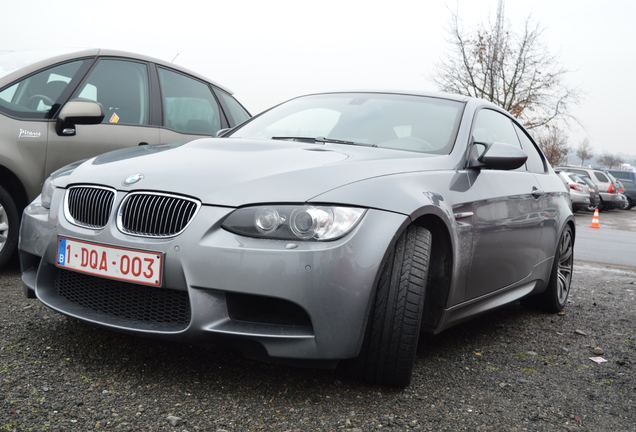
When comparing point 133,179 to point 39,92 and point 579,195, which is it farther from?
point 579,195

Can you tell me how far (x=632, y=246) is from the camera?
1228 centimetres

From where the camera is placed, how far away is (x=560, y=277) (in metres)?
5.13

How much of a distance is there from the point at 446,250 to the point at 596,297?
3.20m

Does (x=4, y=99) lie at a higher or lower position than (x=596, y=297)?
higher

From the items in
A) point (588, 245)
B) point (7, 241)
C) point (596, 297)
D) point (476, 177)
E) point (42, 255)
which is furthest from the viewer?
point (588, 245)

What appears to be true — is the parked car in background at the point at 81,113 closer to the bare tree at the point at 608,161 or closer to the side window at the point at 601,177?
the side window at the point at 601,177

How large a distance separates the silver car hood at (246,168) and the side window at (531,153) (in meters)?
1.52

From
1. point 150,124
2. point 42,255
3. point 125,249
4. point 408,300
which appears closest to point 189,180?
point 125,249

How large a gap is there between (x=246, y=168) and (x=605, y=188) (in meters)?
26.6

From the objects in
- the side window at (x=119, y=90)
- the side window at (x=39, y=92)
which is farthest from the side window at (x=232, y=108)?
the side window at (x=39, y=92)

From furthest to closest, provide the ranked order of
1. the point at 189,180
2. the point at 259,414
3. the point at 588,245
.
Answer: the point at 588,245
the point at 189,180
the point at 259,414

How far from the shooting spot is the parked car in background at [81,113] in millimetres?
4766

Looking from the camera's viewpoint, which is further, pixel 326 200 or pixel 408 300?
pixel 408 300

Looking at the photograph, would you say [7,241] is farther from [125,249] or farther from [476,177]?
[476,177]
